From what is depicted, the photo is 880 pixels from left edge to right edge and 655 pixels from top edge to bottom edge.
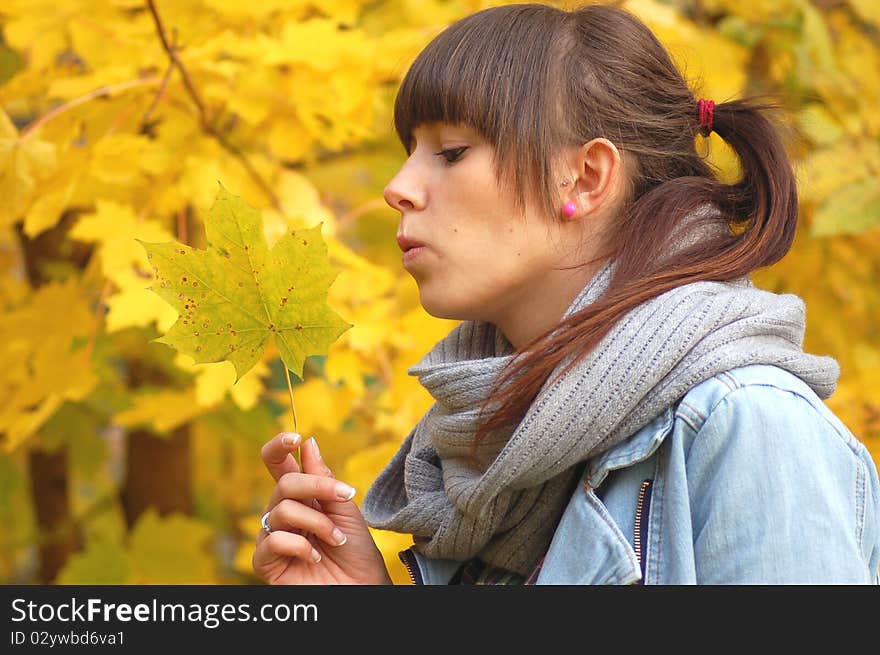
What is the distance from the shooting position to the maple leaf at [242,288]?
4.01ft

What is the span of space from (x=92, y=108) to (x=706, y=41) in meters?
1.41

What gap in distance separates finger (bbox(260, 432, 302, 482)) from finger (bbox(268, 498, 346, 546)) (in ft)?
0.19

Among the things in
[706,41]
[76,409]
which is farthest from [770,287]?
[76,409]

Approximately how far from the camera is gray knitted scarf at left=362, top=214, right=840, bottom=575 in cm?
112

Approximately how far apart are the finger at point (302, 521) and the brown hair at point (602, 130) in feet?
0.76

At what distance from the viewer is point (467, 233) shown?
1.30m

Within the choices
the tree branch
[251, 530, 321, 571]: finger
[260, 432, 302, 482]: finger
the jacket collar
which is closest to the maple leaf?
[260, 432, 302, 482]: finger

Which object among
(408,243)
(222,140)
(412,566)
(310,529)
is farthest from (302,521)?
(222,140)

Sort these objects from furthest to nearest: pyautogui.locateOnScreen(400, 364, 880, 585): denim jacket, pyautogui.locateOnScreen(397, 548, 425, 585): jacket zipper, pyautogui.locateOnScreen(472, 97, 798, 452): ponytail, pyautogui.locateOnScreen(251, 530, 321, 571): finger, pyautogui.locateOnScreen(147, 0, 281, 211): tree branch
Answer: pyautogui.locateOnScreen(147, 0, 281, 211): tree branch, pyautogui.locateOnScreen(397, 548, 425, 585): jacket zipper, pyautogui.locateOnScreen(251, 530, 321, 571): finger, pyautogui.locateOnScreen(472, 97, 798, 452): ponytail, pyautogui.locateOnScreen(400, 364, 880, 585): denim jacket

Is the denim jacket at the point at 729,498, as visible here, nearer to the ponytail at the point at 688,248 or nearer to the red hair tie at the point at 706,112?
the ponytail at the point at 688,248

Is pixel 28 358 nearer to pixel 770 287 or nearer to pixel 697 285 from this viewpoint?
pixel 697 285

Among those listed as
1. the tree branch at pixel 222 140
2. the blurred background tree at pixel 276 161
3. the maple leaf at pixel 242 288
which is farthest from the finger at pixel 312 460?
the tree branch at pixel 222 140

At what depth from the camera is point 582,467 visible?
1.26 meters

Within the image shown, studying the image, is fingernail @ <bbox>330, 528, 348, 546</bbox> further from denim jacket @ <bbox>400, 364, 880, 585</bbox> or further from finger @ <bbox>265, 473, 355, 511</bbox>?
denim jacket @ <bbox>400, 364, 880, 585</bbox>
